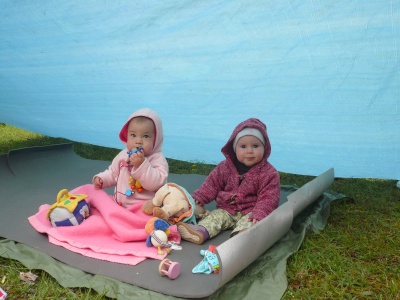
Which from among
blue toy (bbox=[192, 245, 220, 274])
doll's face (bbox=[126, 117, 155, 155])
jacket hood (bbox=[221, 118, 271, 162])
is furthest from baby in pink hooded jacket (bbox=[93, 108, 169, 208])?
blue toy (bbox=[192, 245, 220, 274])

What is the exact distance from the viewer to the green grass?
1.55m

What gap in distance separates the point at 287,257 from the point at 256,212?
29cm

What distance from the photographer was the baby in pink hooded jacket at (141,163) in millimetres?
2135

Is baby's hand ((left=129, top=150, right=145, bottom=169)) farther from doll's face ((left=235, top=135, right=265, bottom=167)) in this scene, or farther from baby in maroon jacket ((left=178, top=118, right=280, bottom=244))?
doll's face ((left=235, top=135, right=265, bottom=167))

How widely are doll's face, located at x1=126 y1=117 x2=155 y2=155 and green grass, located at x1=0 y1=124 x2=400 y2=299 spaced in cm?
79

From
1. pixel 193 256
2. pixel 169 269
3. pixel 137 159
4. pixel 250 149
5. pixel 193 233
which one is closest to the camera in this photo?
pixel 169 269

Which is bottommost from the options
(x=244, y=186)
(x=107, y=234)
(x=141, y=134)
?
(x=107, y=234)

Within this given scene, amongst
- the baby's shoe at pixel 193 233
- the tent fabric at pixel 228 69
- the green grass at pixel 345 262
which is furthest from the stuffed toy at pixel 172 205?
the tent fabric at pixel 228 69

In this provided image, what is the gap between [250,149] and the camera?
2203mm

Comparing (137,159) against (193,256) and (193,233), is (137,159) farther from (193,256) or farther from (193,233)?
(193,256)

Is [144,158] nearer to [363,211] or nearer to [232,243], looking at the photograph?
[232,243]

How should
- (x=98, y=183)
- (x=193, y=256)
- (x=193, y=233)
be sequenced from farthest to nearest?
(x=98, y=183) < (x=193, y=233) < (x=193, y=256)

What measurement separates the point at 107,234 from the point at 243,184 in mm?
Answer: 710

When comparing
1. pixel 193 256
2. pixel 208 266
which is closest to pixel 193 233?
pixel 193 256
